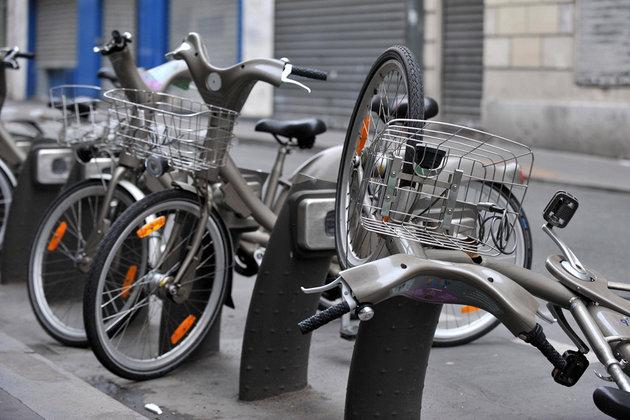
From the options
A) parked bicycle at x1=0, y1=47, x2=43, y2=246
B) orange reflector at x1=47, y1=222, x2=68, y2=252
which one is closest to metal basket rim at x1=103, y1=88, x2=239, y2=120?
orange reflector at x1=47, y1=222, x2=68, y2=252

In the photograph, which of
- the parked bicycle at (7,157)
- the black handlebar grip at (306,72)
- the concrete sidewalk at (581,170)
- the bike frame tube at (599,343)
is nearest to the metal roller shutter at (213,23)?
the concrete sidewalk at (581,170)

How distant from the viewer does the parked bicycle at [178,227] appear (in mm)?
4512

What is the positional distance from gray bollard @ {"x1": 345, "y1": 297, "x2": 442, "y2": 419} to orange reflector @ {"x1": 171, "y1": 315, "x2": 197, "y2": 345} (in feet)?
4.03

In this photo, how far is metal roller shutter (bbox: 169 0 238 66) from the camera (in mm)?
20500

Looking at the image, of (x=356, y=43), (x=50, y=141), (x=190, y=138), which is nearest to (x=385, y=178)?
(x=190, y=138)

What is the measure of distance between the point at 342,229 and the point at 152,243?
119 centimetres

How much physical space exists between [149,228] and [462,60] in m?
12.0

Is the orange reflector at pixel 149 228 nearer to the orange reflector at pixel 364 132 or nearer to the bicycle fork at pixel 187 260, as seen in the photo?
the bicycle fork at pixel 187 260

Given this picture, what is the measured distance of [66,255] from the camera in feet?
18.3

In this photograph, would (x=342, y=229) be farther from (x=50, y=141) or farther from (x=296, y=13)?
(x=296, y=13)

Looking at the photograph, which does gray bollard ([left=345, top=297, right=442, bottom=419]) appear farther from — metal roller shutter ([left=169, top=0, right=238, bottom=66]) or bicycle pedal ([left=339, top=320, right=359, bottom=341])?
metal roller shutter ([left=169, top=0, right=238, bottom=66])

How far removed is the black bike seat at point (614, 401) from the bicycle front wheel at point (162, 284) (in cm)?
220

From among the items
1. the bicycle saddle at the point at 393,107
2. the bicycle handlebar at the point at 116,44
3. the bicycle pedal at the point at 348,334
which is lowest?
the bicycle pedal at the point at 348,334

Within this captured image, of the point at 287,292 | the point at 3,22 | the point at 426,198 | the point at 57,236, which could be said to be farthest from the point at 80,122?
the point at 3,22
